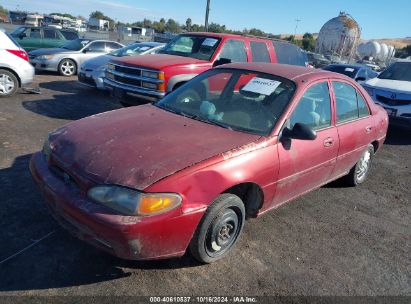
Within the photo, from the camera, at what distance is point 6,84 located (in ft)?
28.0

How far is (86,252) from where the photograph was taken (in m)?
3.21

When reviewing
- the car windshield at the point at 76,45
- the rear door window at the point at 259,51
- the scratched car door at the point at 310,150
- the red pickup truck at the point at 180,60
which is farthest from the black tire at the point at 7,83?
the scratched car door at the point at 310,150

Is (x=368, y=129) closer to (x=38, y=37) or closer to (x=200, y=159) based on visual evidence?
(x=200, y=159)

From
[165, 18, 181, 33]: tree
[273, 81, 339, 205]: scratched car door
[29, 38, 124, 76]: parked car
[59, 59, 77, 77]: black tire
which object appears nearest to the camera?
[273, 81, 339, 205]: scratched car door

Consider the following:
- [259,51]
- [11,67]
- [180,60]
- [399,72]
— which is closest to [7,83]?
[11,67]

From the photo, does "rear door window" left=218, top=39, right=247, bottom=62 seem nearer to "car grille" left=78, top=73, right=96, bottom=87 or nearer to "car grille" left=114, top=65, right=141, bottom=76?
"car grille" left=114, top=65, right=141, bottom=76

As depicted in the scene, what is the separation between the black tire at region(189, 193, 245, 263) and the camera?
3.00 metres

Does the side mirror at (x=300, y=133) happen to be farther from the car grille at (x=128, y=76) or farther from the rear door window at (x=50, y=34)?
the rear door window at (x=50, y=34)

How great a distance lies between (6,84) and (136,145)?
691 centimetres

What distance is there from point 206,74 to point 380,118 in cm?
268

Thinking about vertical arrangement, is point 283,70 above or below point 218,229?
above

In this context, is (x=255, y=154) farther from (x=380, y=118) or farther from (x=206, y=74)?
(x=380, y=118)

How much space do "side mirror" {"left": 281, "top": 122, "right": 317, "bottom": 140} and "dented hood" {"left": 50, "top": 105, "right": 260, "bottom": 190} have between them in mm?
368

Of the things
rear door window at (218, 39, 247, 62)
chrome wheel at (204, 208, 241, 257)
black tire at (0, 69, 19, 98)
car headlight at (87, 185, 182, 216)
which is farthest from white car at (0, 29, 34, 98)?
chrome wheel at (204, 208, 241, 257)
